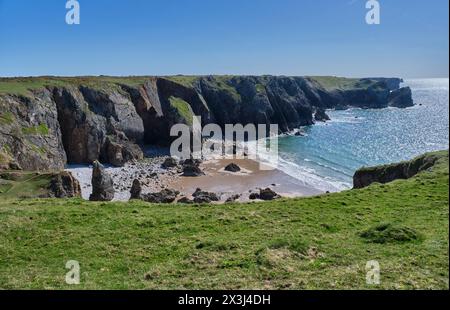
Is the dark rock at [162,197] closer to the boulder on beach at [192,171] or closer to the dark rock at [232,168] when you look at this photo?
the boulder on beach at [192,171]

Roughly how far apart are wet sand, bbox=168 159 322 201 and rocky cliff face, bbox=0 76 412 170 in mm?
17461

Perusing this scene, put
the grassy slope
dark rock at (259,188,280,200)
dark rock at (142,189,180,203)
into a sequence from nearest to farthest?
the grassy slope → dark rock at (142,189,180,203) → dark rock at (259,188,280,200)

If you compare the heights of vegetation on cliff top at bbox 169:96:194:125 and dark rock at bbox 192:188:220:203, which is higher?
vegetation on cliff top at bbox 169:96:194:125

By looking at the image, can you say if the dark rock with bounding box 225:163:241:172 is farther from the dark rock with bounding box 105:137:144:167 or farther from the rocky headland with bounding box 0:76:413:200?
the dark rock with bounding box 105:137:144:167

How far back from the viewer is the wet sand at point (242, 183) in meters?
61.5

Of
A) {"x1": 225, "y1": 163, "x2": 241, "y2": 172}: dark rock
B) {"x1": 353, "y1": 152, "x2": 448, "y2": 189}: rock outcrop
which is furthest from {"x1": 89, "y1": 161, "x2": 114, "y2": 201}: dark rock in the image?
{"x1": 225, "y1": 163, "x2": 241, "y2": 172}: dark rock

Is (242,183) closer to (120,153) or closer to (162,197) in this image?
(162,197)

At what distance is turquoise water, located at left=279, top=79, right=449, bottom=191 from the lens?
75938 mm

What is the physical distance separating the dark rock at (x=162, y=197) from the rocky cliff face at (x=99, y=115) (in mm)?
15959

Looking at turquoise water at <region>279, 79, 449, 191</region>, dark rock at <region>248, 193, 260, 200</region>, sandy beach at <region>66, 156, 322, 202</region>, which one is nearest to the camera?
dark rock at <region>248, 193, 260, 200</region>

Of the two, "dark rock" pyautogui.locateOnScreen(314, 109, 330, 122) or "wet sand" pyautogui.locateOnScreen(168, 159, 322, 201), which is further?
"dark rock" pyautogui.locateOnScreen(314, 109, 330, 122)

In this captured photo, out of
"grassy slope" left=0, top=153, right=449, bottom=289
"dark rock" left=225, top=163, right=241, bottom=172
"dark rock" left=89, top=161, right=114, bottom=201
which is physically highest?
"grassy slope" left=0, top=153, right=449, bottom=289
